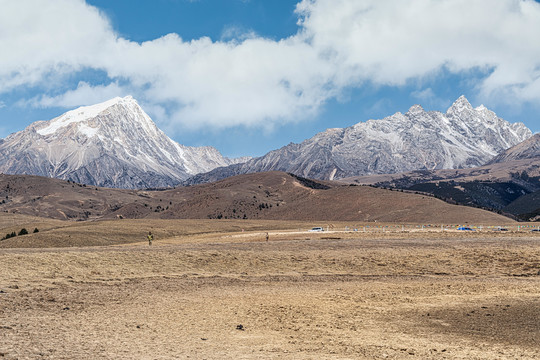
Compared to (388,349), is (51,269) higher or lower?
higher

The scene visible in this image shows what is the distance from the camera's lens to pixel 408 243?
4903 cm

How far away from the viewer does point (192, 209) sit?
610ft

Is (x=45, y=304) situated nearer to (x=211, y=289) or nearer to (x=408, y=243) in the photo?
(x=211, y=289)

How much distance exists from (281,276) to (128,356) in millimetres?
19102

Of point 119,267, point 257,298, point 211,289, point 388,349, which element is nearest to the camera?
point 388,349

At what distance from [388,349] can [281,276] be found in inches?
682

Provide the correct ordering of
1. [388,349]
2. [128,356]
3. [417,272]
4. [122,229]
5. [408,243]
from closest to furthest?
1. [128,356]
2. [388,349]
3. [417,272]
4. [408,243]
5. [122,229]

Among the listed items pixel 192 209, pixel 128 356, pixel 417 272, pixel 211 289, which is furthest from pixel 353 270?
pixel 192 209

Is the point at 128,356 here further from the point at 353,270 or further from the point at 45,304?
A: the point at 353,270

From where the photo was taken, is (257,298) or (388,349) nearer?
(388,349)

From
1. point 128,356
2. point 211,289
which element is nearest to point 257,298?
point 211,289

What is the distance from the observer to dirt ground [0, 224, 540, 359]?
1620cm

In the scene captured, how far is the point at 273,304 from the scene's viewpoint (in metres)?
24.1

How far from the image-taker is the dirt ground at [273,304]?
1620 cm
